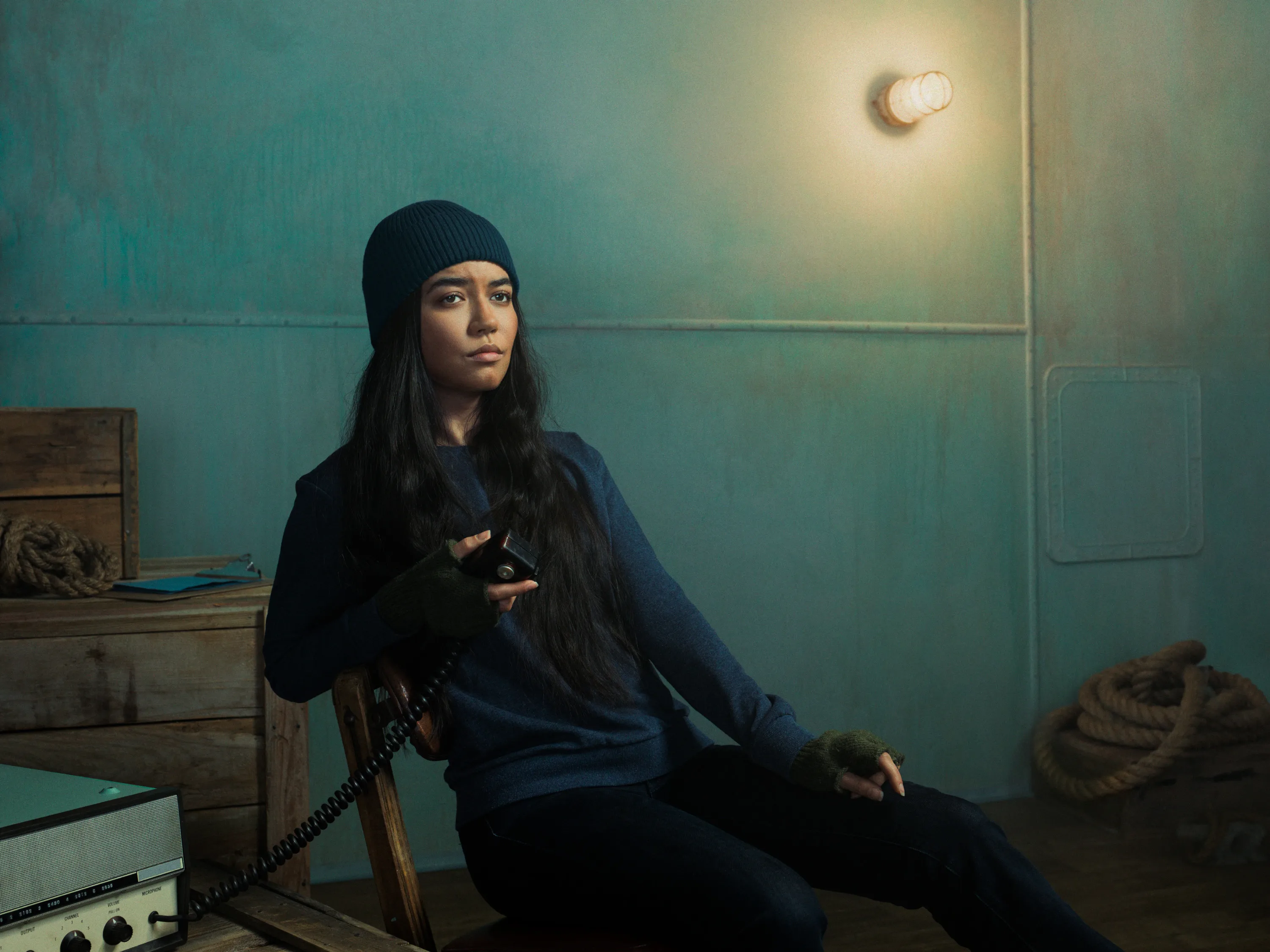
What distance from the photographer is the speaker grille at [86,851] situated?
1.17 meters

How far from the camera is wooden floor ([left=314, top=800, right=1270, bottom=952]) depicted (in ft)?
7.51

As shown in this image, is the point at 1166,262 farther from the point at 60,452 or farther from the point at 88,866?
the point at 88,866

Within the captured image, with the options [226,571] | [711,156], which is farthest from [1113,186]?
[226,571]

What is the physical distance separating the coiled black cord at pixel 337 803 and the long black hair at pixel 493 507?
17 cm

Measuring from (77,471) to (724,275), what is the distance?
168 centimetres

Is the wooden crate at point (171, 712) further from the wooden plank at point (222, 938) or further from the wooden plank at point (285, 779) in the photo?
the wooden plank at point (222, 938)

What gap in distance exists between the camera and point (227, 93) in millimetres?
2615

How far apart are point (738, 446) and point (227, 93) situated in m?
1.57

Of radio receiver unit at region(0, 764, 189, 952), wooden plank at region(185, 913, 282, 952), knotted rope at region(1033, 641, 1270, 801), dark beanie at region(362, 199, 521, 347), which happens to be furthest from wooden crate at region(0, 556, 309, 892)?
knotted rope at region(1033, 641, 1270, 801)

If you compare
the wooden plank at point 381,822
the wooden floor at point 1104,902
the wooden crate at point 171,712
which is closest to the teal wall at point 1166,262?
the wooden floor at point 1104,902

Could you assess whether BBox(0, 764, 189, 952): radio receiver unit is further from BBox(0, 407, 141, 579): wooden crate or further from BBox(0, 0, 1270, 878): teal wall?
BBox(0, 0, 1270, 878): teal wall

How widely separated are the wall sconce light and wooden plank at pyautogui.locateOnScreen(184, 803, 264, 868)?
Answer: 8.00 feet

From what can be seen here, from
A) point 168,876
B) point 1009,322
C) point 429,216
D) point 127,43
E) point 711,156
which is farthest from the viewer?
point 1009,322

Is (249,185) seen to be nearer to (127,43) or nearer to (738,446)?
(127,43)
